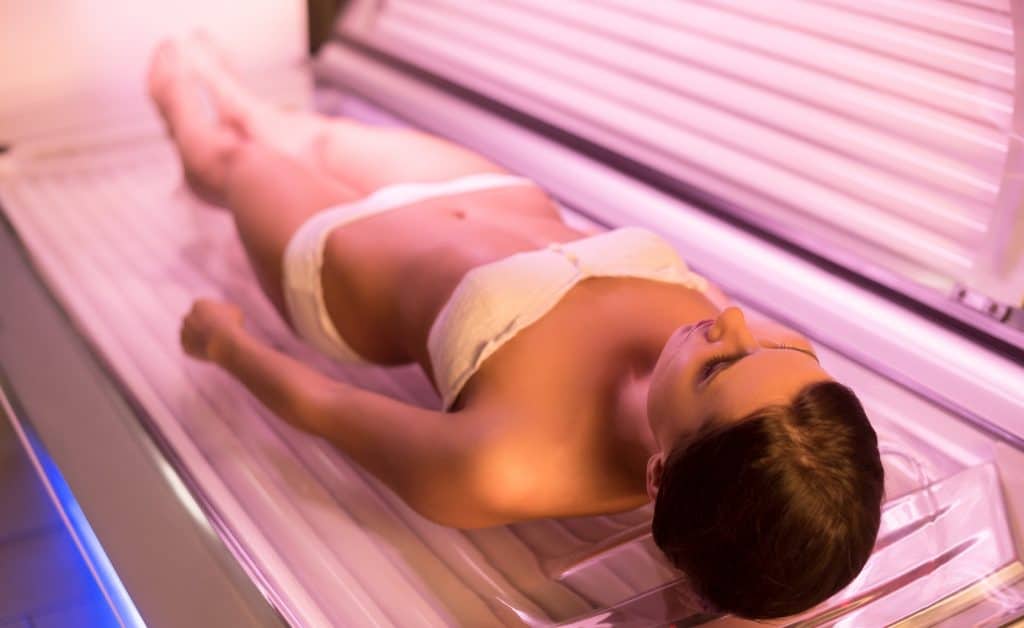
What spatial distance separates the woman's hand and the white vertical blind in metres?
0.97

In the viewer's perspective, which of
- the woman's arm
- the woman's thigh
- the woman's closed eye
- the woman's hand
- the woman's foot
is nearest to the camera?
the woman's closed eye

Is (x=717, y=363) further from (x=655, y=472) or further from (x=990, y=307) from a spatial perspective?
(x=990, y=307)

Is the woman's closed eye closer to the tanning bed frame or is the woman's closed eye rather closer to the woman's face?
the woman's face

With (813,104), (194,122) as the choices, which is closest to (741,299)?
(813,104)

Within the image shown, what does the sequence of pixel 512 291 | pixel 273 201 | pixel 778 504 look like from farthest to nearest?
pixel 273 201
pixel 512 291
pixel 778 504

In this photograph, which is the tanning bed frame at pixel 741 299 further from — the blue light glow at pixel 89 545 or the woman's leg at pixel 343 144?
the woman's leg at pixel 343 144

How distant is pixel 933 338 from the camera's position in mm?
1625

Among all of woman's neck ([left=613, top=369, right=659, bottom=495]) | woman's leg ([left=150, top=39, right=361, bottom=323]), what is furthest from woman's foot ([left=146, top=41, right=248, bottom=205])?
woman's neck ([left=613, top=369, right=659, bottom=495])

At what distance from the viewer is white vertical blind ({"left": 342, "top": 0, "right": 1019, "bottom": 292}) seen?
5.12 ft

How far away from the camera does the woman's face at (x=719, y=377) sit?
3.50ft

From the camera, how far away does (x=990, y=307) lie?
5.24 feet

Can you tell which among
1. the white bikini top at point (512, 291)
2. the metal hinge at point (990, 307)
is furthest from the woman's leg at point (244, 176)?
the metal hinge at point (990, 307)

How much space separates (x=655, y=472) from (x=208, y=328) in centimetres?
81

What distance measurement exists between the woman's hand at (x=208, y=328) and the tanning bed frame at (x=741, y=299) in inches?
4.7
